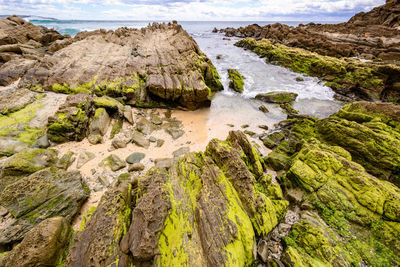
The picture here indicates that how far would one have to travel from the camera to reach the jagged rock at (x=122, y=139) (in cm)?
1044

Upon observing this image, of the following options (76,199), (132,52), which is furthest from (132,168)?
(132,52)

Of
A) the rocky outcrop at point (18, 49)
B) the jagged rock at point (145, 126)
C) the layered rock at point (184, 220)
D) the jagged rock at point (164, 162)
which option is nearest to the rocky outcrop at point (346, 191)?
the layered rock at point (184, 220)

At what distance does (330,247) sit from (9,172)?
13.2m

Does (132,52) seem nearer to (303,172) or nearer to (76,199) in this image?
(76,199)

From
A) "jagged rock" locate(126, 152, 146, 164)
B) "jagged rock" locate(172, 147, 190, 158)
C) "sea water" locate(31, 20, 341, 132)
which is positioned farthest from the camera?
"sea water" locate(31, 20, 341, 132)

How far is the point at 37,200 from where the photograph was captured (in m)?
6.33

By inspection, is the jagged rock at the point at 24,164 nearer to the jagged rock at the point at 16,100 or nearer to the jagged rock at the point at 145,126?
the jagged rock at the point at 145,126

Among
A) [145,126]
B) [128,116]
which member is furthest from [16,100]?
[145,126]

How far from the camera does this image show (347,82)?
71.7 feet

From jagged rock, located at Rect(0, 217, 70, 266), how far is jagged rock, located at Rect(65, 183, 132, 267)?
0.77m

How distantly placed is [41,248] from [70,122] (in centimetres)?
800

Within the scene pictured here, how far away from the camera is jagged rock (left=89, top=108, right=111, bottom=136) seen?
10898mm

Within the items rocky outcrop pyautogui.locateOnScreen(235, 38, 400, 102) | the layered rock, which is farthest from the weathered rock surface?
rocky outcrop pyautogui.locateOnScreen(235, 38, 400, 102)

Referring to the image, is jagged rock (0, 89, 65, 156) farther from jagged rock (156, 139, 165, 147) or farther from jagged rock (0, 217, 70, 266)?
jagged rock (156, 139, 165, 147)
